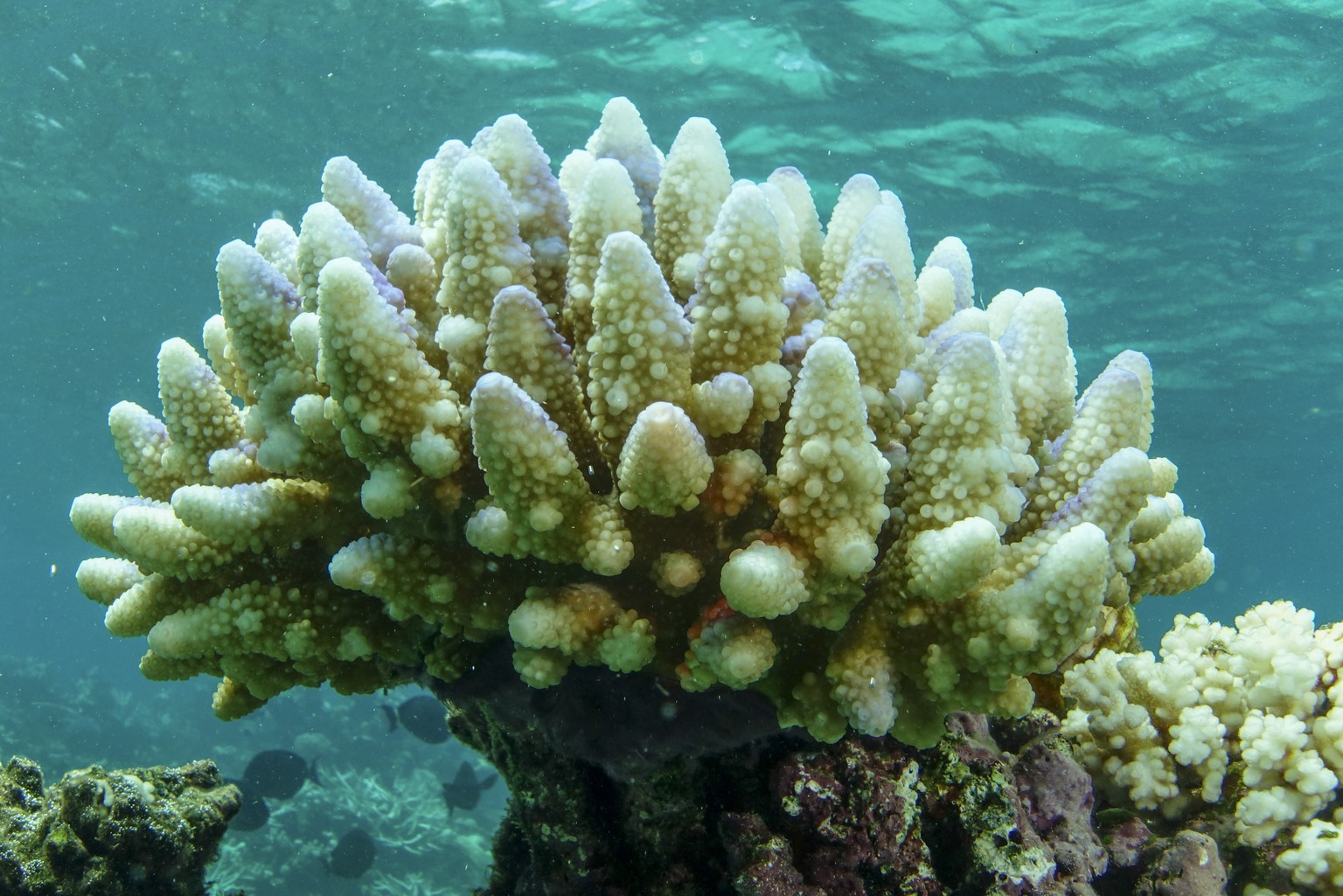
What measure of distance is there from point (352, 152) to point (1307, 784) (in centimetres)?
2090

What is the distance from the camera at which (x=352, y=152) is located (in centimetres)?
1944

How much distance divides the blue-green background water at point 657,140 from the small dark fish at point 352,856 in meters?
2.78

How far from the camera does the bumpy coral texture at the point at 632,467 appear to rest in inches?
70.4

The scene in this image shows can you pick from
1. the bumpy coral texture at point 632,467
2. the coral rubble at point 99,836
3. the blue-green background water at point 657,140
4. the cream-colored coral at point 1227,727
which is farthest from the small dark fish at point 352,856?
the cream-colored coral at point 1227,727

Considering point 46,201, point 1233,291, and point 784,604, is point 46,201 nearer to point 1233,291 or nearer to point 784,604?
point 784,604

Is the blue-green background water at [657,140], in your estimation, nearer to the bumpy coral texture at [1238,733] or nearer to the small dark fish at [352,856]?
the small dark fish at [352,856]

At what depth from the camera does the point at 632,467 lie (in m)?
1.77

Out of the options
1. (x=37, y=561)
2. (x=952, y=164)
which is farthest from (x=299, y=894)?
(x=37, y=561)

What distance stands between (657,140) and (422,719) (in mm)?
13148

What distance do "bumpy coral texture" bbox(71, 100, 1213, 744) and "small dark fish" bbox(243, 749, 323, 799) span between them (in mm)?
11927

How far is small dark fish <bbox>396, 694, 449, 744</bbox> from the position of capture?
12.9 metres

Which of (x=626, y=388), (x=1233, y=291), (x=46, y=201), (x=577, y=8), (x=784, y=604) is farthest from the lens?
(x=1233, y=291)

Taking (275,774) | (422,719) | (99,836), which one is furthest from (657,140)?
(99,836)

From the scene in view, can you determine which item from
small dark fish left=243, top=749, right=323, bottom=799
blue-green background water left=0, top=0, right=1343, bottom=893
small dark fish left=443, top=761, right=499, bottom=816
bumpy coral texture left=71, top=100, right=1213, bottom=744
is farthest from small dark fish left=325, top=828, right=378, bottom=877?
bumpy coral texture left=71, top=100, right=1213, bottom=744
